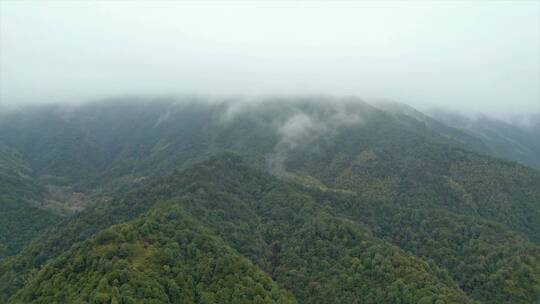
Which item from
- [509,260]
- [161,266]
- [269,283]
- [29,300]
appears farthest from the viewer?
[509,260]

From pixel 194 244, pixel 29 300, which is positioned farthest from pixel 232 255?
pixel 29 300

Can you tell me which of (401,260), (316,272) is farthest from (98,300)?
(401,260)

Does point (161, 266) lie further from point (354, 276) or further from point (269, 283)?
point (354, 276)

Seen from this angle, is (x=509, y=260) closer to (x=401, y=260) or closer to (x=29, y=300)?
(x=401, y=260)

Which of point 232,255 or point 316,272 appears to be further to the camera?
point 316,272

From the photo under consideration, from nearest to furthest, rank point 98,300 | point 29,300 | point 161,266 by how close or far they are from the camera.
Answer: point 98,300
point 29,300
point 161,266

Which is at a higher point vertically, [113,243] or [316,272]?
[113,243]

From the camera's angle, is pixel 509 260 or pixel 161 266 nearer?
pixel 161 266

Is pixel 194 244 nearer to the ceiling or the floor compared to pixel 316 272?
nearer to the ceiling

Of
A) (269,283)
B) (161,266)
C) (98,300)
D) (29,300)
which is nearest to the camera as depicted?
(98,300)
